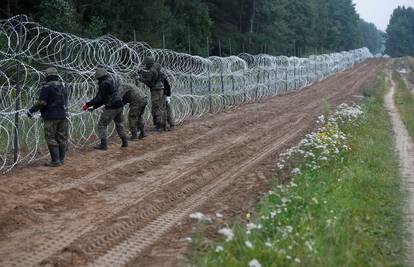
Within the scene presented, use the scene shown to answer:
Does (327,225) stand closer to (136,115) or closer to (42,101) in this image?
(42,101)

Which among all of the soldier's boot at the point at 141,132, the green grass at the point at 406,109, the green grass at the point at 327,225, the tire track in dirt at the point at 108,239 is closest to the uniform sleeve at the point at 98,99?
the soldier's boot at the point at 141,132

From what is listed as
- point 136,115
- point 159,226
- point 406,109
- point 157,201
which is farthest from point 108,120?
point 406,109

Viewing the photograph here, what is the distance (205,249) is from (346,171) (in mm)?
3954

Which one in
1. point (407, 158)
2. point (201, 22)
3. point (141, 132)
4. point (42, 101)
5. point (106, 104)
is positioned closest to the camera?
point (42, 101)

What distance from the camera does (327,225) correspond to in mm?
5902

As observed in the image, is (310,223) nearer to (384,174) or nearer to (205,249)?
(205,249)

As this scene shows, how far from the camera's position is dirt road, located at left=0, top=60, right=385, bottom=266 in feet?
19.4

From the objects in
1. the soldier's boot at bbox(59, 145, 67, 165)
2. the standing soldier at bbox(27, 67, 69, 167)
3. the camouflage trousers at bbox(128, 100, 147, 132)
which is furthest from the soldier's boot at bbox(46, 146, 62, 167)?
the camouflage trousers at bbox(128, 100, 147, 132)

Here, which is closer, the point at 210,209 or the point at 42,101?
the point at 210,209

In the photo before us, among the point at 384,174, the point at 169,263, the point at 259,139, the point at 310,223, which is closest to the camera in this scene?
the point at 169,263

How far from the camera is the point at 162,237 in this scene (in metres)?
6.39

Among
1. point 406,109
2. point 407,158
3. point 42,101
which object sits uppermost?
point 42,101

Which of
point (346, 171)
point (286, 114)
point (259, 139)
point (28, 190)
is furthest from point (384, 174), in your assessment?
point (286, 114)

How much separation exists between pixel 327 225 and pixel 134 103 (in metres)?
7.76
